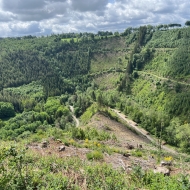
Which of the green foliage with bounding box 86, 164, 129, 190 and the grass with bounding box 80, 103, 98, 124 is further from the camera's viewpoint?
the grass with bounding box 80, 103, 98, 124

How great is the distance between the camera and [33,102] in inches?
5281

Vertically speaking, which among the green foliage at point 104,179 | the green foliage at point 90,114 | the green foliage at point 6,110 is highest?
the green foliage at point 104,179

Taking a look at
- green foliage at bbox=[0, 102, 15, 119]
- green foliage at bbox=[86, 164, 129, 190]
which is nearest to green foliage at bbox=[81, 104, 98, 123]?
green foliage at bbox=[0, 102, 15, 119]

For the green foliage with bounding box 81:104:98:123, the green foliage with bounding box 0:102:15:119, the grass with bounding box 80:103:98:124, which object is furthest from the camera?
the green foliage with bounding box 0:102:15:119

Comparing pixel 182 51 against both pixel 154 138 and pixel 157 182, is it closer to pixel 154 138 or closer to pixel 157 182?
pixel 154 138

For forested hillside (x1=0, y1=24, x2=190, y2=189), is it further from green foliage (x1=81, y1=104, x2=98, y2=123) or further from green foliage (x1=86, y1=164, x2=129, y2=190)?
green foliage (x1=86, y1=164, x2=129, y2=190)

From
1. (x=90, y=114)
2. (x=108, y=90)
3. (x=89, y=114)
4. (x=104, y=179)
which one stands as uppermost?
(x=104, y=179)

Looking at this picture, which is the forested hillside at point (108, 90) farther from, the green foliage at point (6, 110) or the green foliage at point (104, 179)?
the green foliage at point (104, 179)

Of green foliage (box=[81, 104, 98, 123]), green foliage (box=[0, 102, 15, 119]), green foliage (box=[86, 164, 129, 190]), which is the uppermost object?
green foliage (box=[86, 164, 129, 190])

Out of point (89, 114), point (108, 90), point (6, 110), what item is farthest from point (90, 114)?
point (6, 110)

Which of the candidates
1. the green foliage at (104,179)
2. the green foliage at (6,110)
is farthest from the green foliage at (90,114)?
the green foliage at (104,179)

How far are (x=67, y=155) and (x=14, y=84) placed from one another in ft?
524

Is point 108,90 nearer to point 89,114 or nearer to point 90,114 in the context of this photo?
point 89,114

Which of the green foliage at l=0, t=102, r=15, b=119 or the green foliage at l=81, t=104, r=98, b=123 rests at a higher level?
the green foliage at l=81, t=104, r=98, b=123
